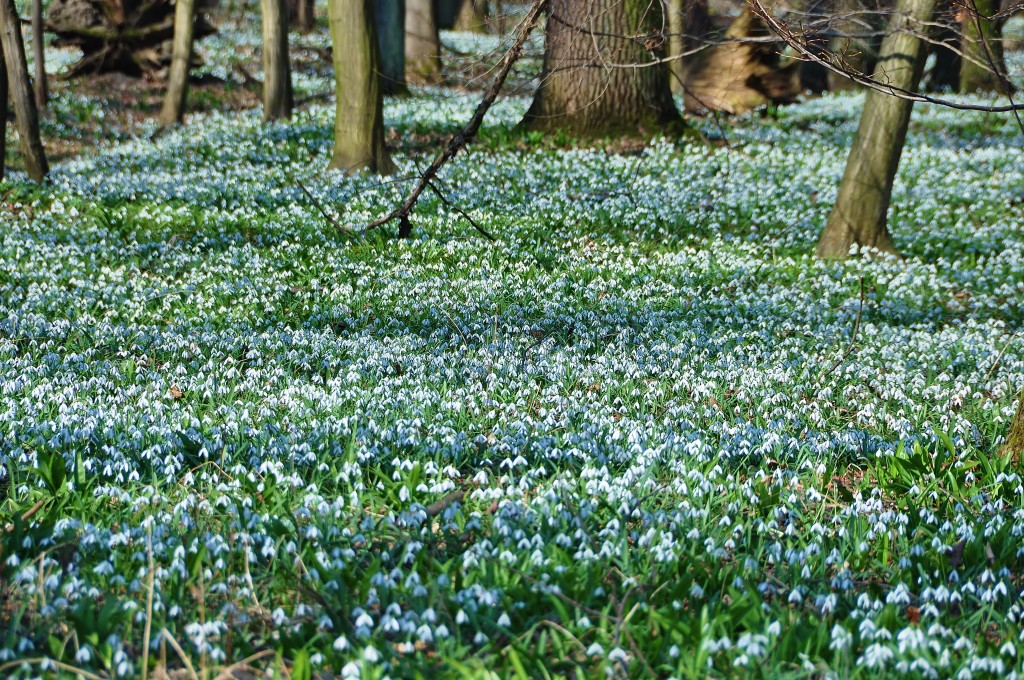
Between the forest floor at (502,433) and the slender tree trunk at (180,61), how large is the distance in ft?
12.8

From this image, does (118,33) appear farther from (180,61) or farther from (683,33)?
(683,33)

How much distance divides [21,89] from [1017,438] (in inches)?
428

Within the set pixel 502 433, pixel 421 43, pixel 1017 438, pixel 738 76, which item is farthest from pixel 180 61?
pixel 1017 438

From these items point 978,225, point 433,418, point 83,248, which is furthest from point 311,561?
point 978,225

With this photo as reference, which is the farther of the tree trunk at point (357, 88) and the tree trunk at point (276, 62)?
the tree trunk at point (276, 62)

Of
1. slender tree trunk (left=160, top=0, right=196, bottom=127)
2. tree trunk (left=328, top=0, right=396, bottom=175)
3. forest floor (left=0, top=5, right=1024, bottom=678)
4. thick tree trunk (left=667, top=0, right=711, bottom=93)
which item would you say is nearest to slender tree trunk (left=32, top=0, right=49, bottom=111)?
slender tree trunk (left=160, top=0, right=196, bottom=127)

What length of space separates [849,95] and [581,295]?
17.7m

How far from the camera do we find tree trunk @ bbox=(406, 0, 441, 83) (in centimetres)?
2298

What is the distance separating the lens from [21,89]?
10.5 metres

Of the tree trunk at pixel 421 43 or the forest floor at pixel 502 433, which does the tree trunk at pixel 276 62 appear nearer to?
the forest floor at pixel 502 433

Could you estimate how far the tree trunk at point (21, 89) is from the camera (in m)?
10.2

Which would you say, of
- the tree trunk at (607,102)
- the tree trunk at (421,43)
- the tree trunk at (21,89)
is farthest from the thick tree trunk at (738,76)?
the tree trunk at (21,89)

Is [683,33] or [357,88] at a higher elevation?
[683,33]

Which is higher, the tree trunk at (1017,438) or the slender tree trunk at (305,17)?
the slender tree trunk at (305,17)
